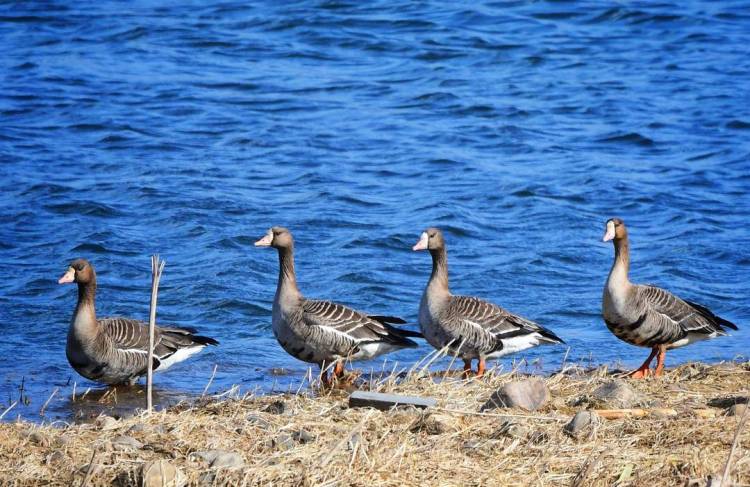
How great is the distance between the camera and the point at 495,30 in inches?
1083

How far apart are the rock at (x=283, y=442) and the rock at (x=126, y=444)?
0.75 m

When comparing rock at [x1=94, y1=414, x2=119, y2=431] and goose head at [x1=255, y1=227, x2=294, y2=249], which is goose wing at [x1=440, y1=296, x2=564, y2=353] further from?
rock at [x1=94, y1=414, x2=119, y2=431]

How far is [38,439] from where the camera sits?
684cm

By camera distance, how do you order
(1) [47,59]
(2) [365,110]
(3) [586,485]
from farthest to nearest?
(1) [47,59] → (2) [365,110] → (3) [586,485]

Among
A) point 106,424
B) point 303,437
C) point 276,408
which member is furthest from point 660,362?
point 106,424

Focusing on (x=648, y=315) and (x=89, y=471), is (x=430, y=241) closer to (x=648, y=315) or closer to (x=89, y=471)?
(x=648, y=315)

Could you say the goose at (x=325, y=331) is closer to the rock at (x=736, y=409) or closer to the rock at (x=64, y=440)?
the rock at (x=64, y=440)

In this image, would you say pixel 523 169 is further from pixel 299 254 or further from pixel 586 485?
pixel 586 485

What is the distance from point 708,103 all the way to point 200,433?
706 inches

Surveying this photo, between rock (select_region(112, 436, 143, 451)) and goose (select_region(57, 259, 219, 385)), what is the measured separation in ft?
13.3

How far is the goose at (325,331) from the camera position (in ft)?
34.8

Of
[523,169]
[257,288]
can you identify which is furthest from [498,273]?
[523,169]

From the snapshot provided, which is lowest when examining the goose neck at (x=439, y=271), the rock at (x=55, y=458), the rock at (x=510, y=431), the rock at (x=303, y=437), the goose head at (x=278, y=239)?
the goose neck at (x=439, y=271)

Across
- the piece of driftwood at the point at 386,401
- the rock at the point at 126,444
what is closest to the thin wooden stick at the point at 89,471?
the rock at the point at 126,444
